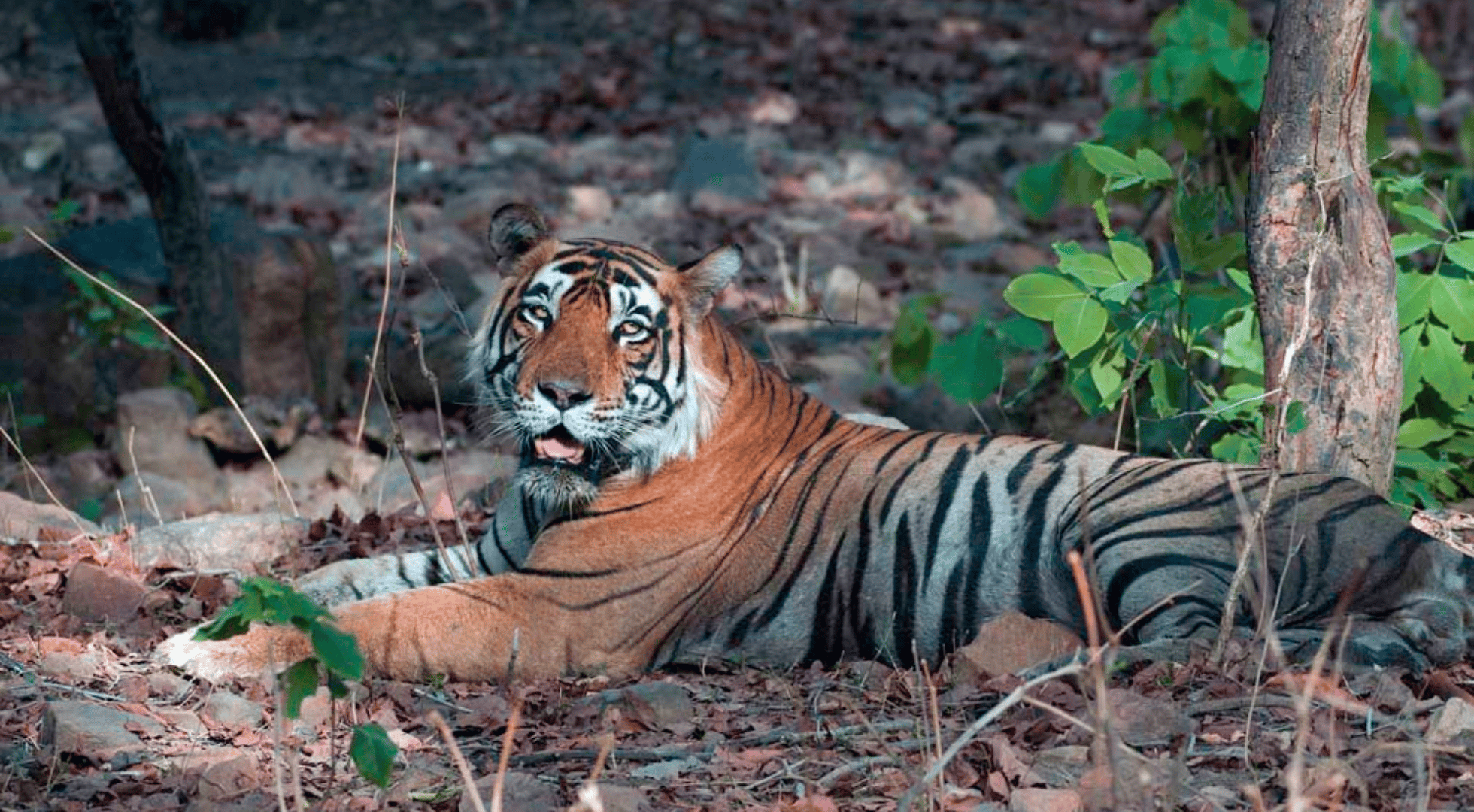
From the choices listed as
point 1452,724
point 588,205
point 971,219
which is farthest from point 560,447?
point 971,219

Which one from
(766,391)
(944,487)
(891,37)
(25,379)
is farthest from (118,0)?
(891,37)

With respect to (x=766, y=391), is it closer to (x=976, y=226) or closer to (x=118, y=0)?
(x=118, y=0)

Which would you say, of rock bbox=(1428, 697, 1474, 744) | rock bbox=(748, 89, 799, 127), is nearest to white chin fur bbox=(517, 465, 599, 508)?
rock bbox=(1428, 697, 1474, 744)

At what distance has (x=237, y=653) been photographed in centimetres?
442

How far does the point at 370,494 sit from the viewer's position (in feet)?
24.0

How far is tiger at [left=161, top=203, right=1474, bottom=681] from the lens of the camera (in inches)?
168

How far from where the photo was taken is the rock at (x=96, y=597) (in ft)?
16.2

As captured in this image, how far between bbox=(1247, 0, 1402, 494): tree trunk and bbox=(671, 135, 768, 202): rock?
6506 mm

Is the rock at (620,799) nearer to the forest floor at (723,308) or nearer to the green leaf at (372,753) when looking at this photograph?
the forest floor at (723,308)

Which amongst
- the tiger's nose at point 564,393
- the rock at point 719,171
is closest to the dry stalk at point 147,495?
the tiger's nose at point 564,393

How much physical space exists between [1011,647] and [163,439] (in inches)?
202

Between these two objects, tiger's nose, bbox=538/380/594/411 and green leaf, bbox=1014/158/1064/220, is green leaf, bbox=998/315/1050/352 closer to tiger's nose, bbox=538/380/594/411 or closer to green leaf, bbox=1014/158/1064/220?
green leaf, bbox=1014/158/1064/220

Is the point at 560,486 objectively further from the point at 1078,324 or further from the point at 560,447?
the point at 1078,324

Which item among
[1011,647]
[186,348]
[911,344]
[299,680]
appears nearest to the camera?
[299,680]
